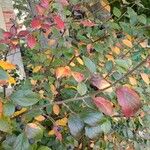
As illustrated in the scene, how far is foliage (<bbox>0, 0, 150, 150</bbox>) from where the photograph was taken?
106 centimetres

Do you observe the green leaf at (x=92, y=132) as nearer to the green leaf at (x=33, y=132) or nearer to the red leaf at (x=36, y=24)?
the green leaf at (x=33, y=132)

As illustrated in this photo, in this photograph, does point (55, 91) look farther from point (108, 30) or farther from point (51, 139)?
point (108, 30)

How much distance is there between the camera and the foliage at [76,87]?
1057mm

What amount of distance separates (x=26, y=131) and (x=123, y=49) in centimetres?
141

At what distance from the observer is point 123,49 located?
7.79ft

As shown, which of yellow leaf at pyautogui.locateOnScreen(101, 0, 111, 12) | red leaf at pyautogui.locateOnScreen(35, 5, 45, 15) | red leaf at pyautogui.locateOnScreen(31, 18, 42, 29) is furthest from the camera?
yellow leaf at pyautogui.locateOnScreen(101, 0, 111, 12)

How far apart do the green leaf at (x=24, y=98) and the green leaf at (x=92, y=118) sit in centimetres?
15

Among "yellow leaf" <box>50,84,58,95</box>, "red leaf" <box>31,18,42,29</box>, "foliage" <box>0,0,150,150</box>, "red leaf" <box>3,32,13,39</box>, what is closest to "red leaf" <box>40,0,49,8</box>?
A: "foliage" <box>0,0,150,150</box>

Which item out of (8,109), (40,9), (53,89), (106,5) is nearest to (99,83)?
(8,109)

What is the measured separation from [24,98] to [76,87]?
1.44 feet

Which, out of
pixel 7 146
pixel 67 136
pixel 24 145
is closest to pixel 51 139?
pixel 67 136

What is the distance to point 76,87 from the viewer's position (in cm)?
145

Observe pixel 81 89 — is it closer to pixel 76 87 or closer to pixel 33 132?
pixel 33 132

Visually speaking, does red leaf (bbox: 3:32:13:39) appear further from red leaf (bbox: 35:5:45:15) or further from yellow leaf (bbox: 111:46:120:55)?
yellow leaf (bbox: 111:46:120:55)
